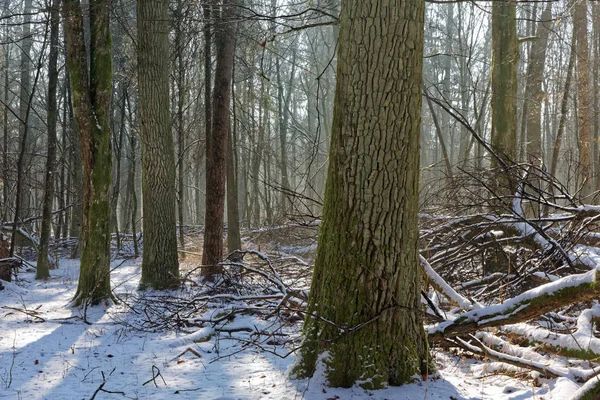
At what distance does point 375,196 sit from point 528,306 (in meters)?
1.33

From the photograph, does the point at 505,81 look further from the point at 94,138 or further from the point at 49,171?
the point at 49,171

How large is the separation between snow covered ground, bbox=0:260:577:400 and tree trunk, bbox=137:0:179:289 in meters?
2.25

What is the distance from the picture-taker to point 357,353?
353 centimetres

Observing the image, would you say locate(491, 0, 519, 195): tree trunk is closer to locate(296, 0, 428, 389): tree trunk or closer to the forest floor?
the forest floor

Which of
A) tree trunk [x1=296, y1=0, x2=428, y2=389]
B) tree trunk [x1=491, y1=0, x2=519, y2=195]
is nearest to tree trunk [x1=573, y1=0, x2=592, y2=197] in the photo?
tree trunk [x1=491, y1=0, x2=519, y2=195]

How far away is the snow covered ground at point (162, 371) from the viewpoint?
11.6ft

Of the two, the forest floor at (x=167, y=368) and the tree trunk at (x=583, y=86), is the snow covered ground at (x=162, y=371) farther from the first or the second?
the tree trunk at (x=583, y=86)

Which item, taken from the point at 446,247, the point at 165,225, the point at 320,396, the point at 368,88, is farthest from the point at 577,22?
the point at 320,396

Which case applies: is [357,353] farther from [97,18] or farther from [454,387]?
[97,18]

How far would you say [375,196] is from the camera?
3490 millimetres

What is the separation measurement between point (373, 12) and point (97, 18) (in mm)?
5284

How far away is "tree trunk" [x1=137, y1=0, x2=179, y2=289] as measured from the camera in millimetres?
8711

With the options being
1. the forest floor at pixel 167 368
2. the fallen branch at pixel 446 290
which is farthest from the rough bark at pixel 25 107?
the fallen branch at pixel 446 290

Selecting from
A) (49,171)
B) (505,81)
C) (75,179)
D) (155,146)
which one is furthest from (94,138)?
(75,179)
